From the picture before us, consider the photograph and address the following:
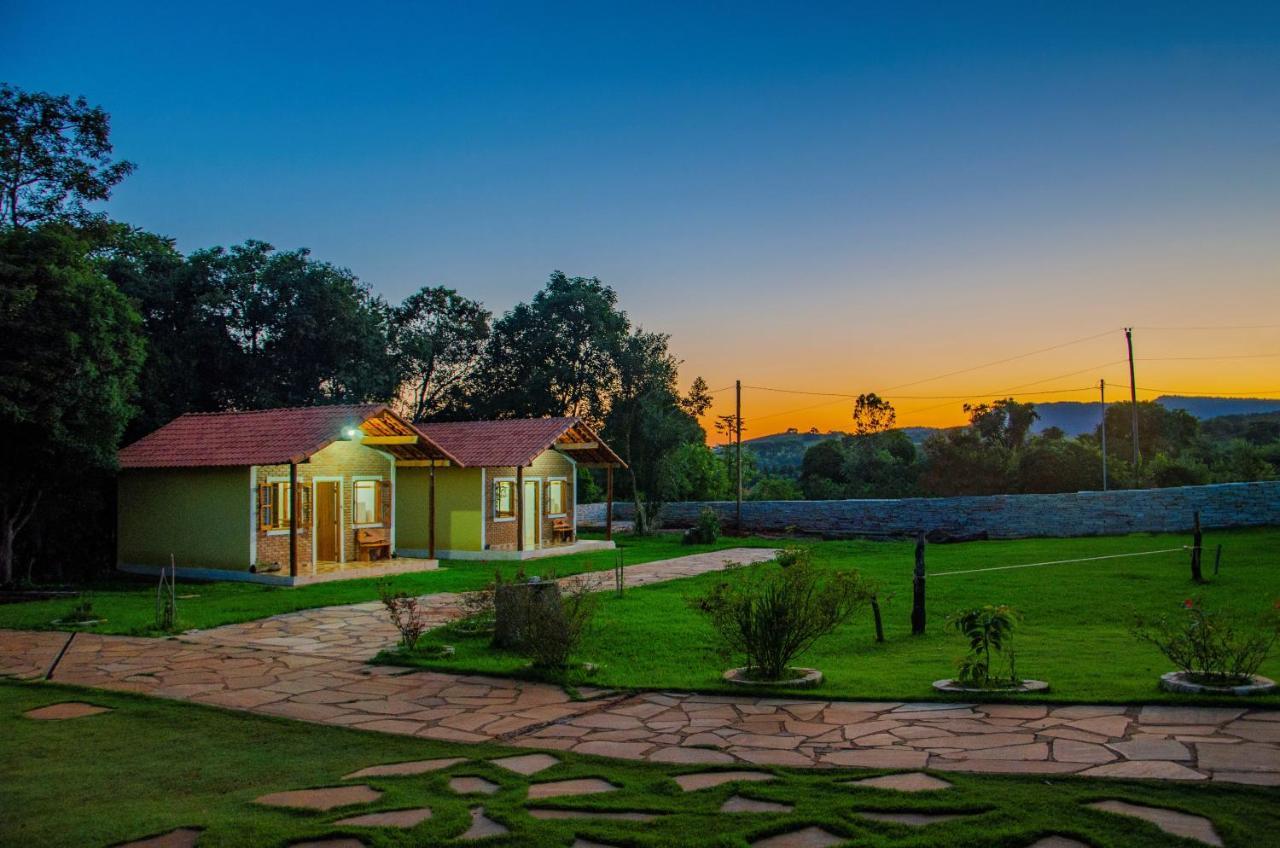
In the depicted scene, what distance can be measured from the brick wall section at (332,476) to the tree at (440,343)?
17.6 metres

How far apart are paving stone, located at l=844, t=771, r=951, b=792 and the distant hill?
3713cm

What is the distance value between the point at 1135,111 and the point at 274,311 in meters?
24.7

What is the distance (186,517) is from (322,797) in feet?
56.2

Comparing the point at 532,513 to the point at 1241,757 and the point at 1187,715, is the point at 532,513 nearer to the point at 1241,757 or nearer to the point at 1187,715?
the point at 1187,715

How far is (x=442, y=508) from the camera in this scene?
79.1ft

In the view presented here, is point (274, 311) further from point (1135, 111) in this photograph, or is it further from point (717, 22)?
point (1135, 111)

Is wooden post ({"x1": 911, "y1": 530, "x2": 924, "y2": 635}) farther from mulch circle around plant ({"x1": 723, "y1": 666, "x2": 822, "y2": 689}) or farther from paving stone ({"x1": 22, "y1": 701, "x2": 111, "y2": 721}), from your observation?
paving stone ({"x1": 22, "y1": 701, "x2": 111, "y2": 721})

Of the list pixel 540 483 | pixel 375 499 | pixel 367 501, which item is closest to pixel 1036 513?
pixel 540 483

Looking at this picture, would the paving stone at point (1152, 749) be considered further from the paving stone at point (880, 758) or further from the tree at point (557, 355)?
the tree at point (557, 355)

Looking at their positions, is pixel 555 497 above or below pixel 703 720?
above

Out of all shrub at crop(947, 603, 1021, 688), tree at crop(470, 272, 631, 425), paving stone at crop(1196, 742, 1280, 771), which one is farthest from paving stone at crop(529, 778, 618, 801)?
tree at crop(470, 272, 631, 425)

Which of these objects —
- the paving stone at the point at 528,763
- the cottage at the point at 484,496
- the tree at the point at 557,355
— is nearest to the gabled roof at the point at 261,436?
the cottage at the point at 484,496

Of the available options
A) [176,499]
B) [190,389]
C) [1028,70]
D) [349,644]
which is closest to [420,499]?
[176,499]

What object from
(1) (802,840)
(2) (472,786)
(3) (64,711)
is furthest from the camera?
(3) (64,711)
